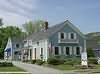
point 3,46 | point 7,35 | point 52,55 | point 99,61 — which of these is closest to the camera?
point 99,61

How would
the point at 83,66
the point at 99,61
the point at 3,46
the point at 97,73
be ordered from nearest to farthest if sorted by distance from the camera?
the point at 97,73 < the point at 83,66 < the point at 99,61 < the point at 3,46

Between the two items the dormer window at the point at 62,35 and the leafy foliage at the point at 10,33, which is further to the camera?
the leafy foliage at the point at 10,33

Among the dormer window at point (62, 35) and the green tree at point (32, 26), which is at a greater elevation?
the green tree at point (32, 26)

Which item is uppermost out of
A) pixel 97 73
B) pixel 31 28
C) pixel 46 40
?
pixel 31 28

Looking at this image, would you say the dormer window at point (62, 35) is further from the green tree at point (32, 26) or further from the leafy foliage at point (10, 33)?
the leafy foliage at point (10, 33)

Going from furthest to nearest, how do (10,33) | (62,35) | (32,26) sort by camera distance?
(10,33) → (32,26) → (62,35)

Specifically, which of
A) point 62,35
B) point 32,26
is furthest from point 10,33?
point 62,35

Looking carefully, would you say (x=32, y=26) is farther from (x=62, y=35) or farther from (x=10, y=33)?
(x=62, y=35)

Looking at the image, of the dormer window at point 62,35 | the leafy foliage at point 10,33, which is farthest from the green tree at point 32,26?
the dormer window at point 62,35

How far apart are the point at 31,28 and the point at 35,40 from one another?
143 feet

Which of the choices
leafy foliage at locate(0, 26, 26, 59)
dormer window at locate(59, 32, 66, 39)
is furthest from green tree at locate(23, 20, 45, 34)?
dormer window at locate(59, 32, 66, 39)

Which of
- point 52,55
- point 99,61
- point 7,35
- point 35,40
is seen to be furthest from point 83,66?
point 7,35

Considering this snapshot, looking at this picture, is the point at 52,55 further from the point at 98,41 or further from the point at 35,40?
the point at 98,41

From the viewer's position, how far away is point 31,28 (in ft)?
351
